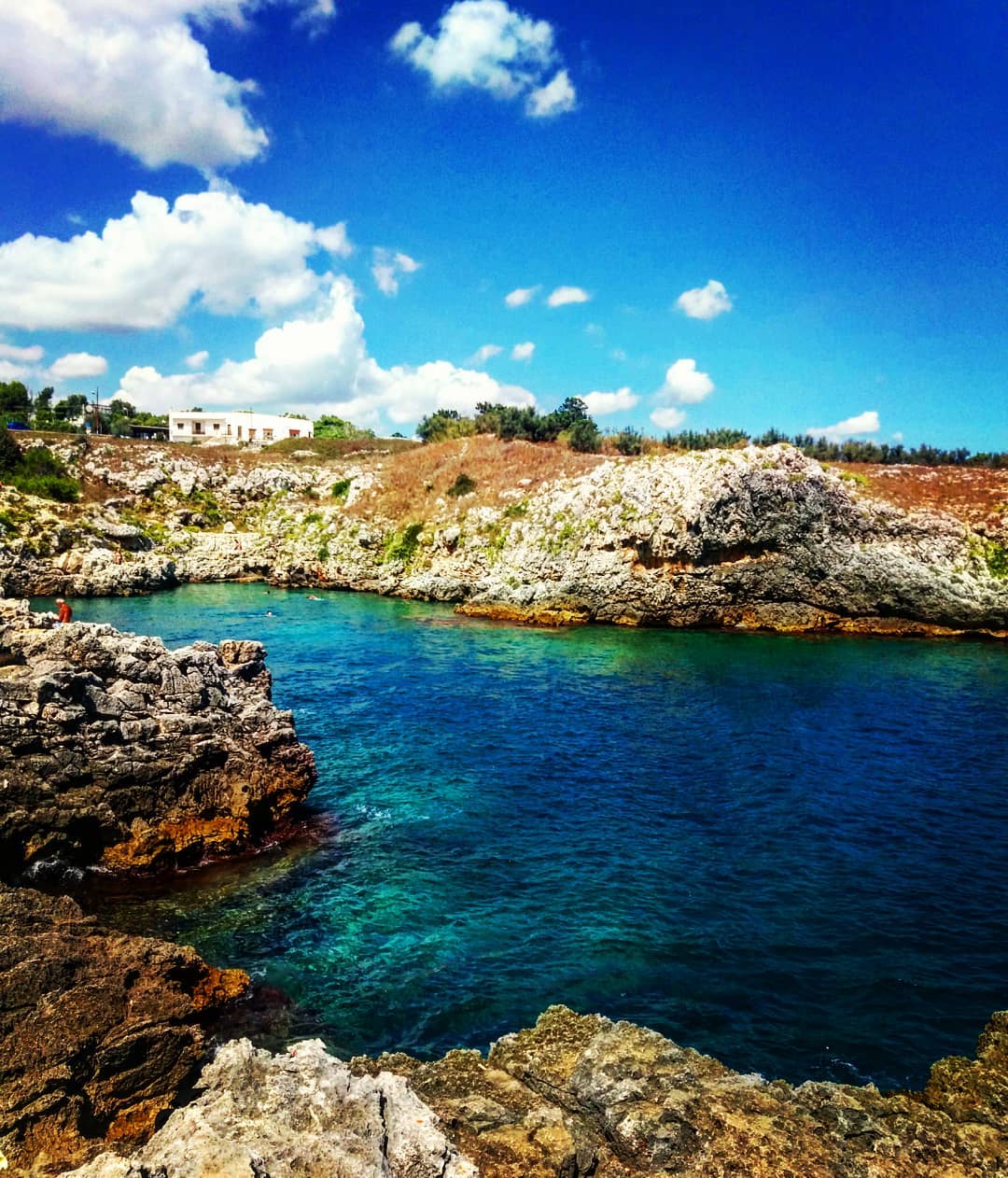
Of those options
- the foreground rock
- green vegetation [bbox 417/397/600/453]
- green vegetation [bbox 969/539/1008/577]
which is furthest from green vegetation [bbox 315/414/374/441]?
the foreground rock

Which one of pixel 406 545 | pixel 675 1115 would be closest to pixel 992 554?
pixel 406 545

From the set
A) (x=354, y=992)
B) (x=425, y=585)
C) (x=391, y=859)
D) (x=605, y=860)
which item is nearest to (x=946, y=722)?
(x=605, y=860)

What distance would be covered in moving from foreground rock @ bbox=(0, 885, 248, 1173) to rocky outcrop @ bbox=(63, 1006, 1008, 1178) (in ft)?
5.97

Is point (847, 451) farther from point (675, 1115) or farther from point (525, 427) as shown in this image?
point (675, 1115)

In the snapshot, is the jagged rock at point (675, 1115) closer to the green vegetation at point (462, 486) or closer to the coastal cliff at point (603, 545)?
the coastal cliff at point (603, 545)

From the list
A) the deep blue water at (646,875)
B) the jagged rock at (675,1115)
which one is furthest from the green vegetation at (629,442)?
the jagged rock at (675,1115)

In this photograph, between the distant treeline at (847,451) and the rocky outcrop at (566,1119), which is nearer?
the rocky outcrop at (566,1119)

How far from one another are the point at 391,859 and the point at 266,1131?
1286 cm

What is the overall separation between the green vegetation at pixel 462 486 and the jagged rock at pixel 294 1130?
7072 cm

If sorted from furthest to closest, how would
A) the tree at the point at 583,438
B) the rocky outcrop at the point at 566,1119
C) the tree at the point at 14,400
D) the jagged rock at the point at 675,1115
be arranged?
the tree at the point at 14,400
the tree at the point at 583,438
the jagged rock at the point at 675,1115
the rocky outcrop at the point at 566,1119

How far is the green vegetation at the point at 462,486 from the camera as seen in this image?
77.5 meters

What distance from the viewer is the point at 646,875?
18891mm

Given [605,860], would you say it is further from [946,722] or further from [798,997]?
[946,722]

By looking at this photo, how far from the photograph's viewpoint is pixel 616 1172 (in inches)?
306
